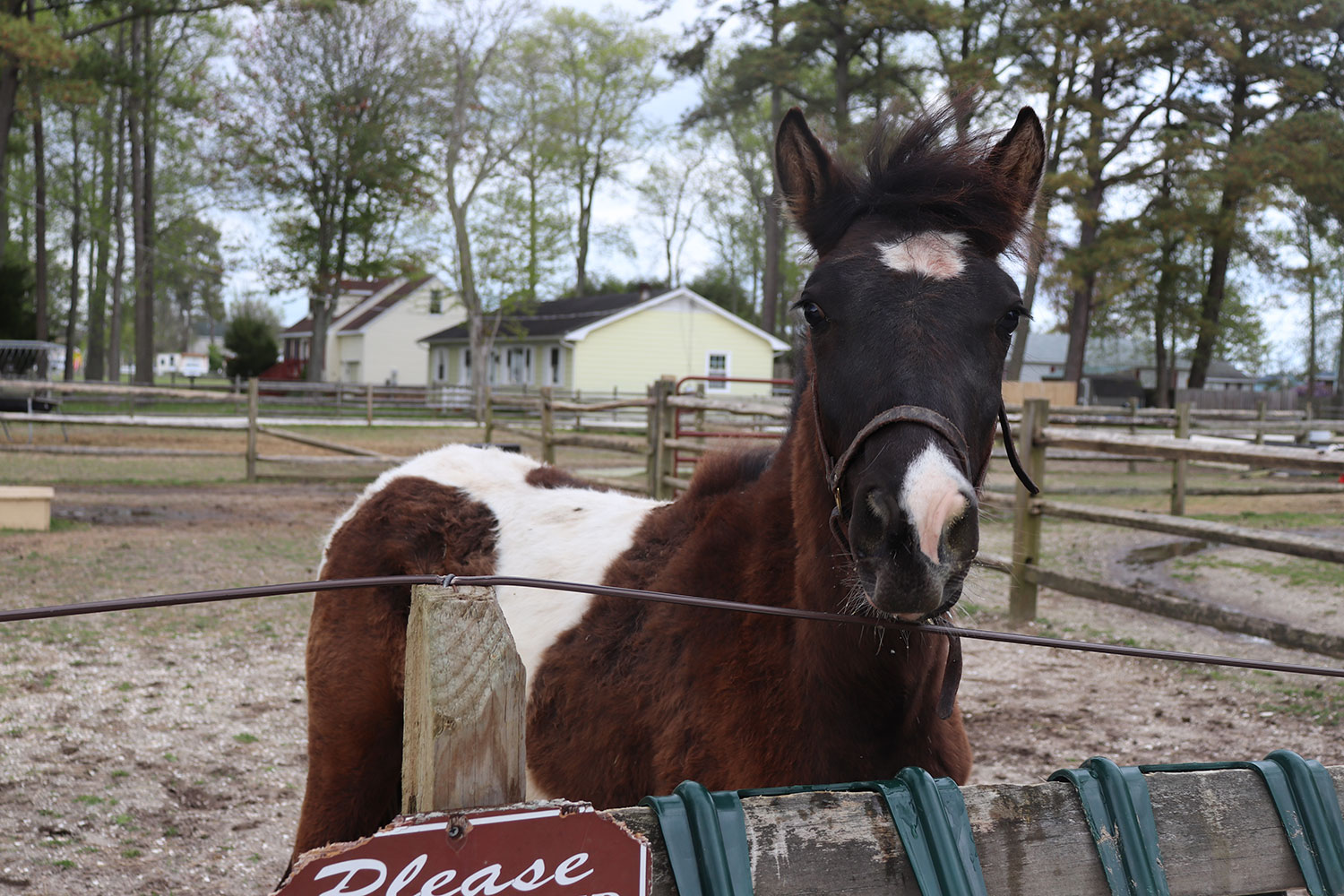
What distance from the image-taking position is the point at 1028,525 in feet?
24.9

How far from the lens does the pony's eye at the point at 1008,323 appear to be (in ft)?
6.49

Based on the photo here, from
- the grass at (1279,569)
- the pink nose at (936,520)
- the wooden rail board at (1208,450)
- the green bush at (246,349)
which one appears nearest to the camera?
the pink nose at (936,520)

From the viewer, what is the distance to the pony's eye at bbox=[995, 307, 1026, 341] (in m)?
1.98

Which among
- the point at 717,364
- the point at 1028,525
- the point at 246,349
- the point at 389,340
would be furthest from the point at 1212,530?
the point at 389,340

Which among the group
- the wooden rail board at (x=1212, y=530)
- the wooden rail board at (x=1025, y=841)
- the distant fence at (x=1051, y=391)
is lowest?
the wooden rail board at (x=1212, y=530)

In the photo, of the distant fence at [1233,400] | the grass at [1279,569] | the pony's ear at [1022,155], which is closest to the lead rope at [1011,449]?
the pony's ear at [1022,155]

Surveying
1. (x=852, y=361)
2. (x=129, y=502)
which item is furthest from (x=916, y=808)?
(x=129, y=502)

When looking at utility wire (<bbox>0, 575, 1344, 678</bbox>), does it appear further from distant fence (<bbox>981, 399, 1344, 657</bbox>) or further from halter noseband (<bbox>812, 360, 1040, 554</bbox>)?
distant fence (<bbox>981, 399, 1344, 657</bbox>)

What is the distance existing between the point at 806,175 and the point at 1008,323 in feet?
2.03

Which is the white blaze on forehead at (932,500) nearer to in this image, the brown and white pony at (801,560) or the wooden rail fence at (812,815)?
the brown and white pony at (801,560)

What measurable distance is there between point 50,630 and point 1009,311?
6.74 meters

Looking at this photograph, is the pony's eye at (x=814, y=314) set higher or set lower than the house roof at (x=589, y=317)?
lower

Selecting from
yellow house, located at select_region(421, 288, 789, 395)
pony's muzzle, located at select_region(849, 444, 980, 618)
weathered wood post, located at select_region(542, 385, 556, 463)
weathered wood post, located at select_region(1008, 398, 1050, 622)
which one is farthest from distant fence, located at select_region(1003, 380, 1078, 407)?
pony's muzzle, located at select_region(849, 444, 980, 618)

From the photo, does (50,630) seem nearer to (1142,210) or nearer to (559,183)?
(1142,210)
